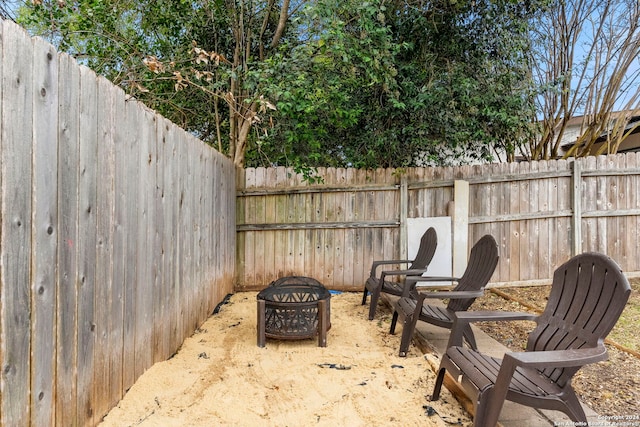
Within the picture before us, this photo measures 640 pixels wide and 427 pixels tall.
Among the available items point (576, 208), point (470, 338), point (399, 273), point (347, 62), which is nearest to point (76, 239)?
point (470, 338)

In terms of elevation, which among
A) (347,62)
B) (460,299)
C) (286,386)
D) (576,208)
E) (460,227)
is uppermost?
(347,62)

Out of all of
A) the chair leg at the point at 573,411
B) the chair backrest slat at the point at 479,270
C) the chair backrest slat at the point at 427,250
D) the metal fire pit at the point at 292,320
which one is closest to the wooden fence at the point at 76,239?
the metal fire pit at the point at 292,320

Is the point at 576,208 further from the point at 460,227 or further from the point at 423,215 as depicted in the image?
the point at 423,215

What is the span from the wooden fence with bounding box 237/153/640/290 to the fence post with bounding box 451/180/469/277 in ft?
0.34

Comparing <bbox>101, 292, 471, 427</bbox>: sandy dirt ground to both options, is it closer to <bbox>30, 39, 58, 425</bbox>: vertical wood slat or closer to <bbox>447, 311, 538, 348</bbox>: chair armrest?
<bbox>447, 311, 538, 348</bbox>: chair armrest

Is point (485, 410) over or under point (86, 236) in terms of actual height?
under

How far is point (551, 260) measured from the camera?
5.04 m

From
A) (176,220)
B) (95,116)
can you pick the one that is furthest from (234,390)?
(95,116)

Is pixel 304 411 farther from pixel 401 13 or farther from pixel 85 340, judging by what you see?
pixel 401 13

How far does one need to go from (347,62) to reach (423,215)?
2.35 metres

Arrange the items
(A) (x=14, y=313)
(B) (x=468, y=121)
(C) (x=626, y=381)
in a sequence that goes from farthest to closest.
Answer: (B) (x=468, y=121)
(C) (x=626, y=381)
(A) (x=14, y=313)

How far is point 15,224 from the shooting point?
48.9 inches

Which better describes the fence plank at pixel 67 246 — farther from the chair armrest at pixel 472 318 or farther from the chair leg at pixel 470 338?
the chair leg at pixel 470 338

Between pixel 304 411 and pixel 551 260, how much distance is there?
4.50m
